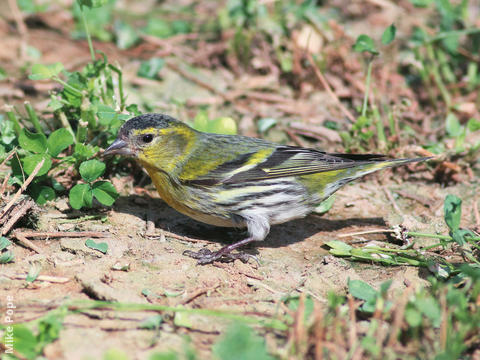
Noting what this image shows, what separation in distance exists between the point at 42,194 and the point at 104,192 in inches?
18.8

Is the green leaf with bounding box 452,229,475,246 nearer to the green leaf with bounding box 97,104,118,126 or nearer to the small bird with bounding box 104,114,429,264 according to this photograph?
the small bird with bounding box 104,114,429,264

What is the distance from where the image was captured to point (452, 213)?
3.55 metres

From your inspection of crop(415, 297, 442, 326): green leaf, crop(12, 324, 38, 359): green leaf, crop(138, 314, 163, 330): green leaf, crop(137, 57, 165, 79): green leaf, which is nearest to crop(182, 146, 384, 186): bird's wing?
crop(138, 314, 163, 330): green leaf

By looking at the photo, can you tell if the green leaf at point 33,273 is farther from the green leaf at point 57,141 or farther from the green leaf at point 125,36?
the green leaf at point 125,36

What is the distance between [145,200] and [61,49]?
3.02 metres

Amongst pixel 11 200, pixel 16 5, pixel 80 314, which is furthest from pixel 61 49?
pixel 80 314

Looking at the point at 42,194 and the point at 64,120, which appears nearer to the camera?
the point at 42,194

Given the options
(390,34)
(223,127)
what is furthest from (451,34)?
(223,127)

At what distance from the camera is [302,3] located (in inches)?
264

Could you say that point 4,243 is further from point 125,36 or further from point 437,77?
point 437,77

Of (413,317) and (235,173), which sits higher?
(235,173)

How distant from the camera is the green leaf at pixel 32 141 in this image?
3984mm

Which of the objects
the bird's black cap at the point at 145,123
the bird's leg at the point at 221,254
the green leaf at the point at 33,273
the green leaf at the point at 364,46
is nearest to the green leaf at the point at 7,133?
the bird's black cap at the point at 145,123

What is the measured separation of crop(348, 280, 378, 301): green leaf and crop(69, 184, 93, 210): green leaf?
206cm
